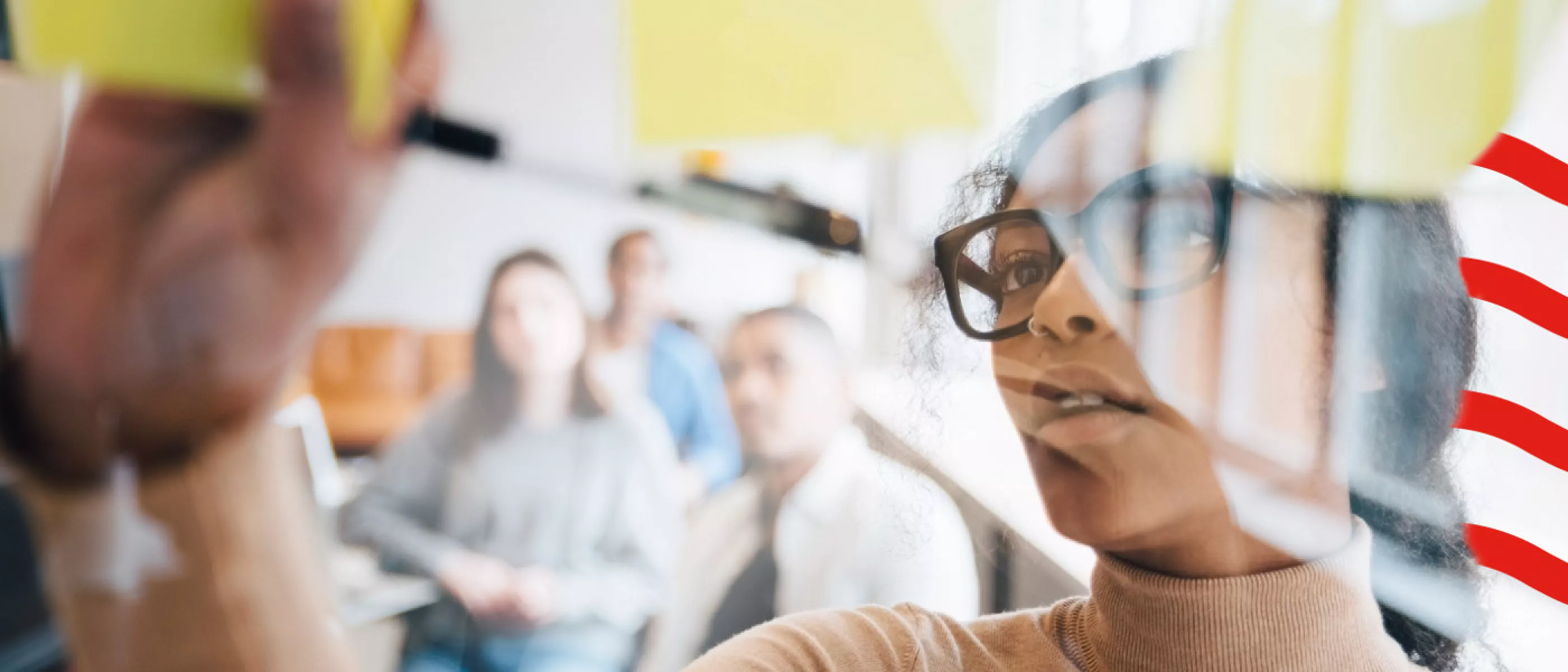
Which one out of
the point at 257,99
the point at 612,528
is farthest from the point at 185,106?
the point at 612,528

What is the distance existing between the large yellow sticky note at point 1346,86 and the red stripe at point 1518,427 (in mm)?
135

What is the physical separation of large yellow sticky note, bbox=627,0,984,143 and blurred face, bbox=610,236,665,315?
0.07m

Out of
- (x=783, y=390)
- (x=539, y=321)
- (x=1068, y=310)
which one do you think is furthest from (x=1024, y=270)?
(x=539, y=321)

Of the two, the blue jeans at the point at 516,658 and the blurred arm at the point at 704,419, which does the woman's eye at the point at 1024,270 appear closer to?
the blurred arm at the point at 704,419

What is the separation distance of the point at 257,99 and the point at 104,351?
4.6 inches

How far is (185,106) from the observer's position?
32cm

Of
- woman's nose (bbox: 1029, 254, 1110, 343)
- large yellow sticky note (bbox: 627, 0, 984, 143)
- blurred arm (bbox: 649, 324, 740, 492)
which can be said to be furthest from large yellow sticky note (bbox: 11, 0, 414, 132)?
woman's nose (bbox: 1029, 254, 1110, 343)

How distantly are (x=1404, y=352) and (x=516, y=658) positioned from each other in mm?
547

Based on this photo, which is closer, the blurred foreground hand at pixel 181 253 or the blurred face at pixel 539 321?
the blurred foreground hand at pixel 181 253

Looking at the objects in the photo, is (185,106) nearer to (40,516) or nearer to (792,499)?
(40,516)

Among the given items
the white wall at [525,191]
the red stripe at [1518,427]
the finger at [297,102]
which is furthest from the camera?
the red stripe at [1518,427]

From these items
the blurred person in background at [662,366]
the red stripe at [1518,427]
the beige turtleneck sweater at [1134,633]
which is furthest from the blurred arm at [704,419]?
the red stripe at [1518,427]

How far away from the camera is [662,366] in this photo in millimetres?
526

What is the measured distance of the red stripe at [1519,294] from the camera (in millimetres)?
507
